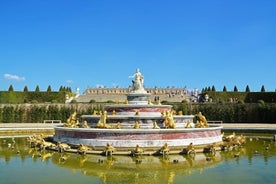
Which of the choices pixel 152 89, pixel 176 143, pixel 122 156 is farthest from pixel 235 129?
pixel 152 89

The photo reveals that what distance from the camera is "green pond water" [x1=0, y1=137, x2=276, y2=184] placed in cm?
1322

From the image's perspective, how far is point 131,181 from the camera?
12.9m

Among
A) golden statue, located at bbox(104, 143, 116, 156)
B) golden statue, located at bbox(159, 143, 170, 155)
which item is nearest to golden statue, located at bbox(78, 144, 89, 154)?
golden statue, located at bbox(104, 143, 116, 156)

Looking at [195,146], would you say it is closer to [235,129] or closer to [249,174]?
[249,174]

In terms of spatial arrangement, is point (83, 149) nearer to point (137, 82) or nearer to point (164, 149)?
point (164, 149)

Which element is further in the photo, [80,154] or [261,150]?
[261,150]

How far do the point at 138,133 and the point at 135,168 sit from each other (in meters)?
4.47

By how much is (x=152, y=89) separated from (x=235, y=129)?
1809 inches

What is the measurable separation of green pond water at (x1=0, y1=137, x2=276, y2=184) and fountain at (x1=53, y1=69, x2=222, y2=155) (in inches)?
55.7

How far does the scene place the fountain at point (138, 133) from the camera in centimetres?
1944

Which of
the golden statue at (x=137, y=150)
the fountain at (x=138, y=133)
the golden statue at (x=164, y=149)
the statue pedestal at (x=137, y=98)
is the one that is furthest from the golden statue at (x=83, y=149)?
the statue pedestal at (x=137, y=98)

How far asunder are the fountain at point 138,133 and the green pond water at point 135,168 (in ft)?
4.64

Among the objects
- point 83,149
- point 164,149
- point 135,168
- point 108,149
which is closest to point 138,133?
point 164,149

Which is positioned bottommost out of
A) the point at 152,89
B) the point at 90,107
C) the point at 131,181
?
the point at 131,181
